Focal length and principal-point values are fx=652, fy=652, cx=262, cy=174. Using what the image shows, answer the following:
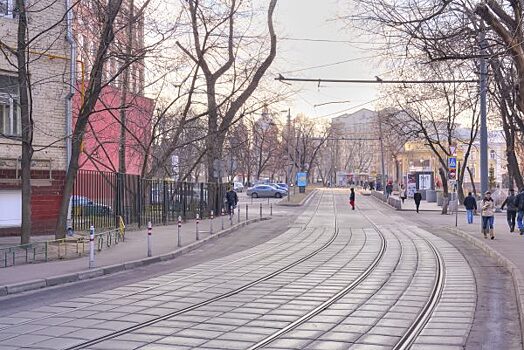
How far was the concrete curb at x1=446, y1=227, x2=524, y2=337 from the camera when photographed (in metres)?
10.0

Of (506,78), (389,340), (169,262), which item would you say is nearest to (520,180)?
(506,78)

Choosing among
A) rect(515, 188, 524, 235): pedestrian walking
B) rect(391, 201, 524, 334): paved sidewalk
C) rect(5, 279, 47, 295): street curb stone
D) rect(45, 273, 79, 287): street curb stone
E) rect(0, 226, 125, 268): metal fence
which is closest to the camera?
rect(391, 201, 524, 334): paved sidewalk

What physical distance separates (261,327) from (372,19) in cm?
786

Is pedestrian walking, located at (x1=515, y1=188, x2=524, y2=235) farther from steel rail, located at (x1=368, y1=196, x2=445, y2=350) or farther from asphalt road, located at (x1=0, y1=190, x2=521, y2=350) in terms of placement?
steel rail, located at (x1=368, y1=196, x2=445, y2=350)

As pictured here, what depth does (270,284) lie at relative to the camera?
511 inches

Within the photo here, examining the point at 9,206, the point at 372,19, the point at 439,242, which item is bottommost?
the point at 439,242

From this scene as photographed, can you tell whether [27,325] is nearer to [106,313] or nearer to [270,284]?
[106,313]

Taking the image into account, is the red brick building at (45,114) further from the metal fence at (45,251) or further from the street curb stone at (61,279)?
the street curb stone at (61,279)

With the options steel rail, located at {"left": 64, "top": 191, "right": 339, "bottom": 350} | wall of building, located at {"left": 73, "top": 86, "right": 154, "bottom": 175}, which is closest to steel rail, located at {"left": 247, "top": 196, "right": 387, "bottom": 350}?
steel rail, located at {"left": 64, "top": 191, "right": 339, "bottom": 350}

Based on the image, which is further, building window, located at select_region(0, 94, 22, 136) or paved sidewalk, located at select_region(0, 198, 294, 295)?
building window, located at select_region(0, 94, 22, 136)

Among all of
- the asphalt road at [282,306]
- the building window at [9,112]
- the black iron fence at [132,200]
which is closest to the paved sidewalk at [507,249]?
the asphalt road at [282,306]

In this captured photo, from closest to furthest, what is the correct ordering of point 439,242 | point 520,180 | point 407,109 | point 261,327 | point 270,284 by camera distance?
1. point 261,327
2. point 270,284
3. point 439,242
4. point 520,180
5. point 407,109

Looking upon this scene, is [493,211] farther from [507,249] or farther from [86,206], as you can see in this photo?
[86,206]

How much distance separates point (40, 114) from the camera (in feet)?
73.4
